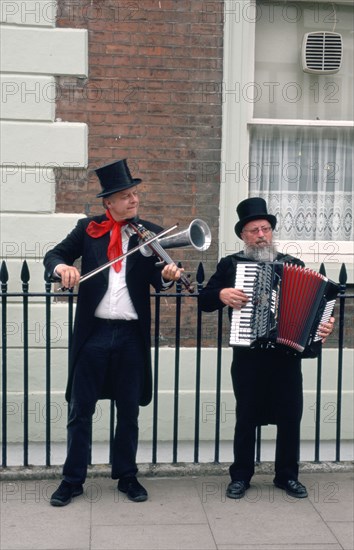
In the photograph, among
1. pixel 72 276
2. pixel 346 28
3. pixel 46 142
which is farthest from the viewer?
pixel 346 28

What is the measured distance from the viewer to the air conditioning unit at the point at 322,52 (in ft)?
24.2

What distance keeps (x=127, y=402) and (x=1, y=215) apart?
224cm

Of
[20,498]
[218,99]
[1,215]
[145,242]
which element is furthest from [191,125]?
[20,498]

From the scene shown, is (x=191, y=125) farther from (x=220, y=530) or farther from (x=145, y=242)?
(x=220, y=530)

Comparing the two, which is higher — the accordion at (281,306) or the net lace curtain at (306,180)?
the net lace curtain at (306,180)

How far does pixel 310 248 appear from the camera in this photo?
301 inches

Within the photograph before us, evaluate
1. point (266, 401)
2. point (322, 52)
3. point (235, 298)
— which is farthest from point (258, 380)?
point (322, 52)

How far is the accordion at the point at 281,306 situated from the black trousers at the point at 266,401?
0.19 meters

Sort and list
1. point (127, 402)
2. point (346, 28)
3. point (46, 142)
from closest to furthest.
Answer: point (127, 402) → point (46, 142) → point (346, 28)

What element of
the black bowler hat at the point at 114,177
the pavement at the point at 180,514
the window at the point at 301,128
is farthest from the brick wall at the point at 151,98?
the pavement at the point at 180,514

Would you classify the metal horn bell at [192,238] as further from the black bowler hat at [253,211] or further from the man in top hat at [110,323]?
the black bowler hat at [253,211]

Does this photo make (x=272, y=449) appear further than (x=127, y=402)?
Yes

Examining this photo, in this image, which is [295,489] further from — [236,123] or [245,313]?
[236,123]

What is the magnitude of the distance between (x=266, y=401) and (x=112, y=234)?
4.70 ft
